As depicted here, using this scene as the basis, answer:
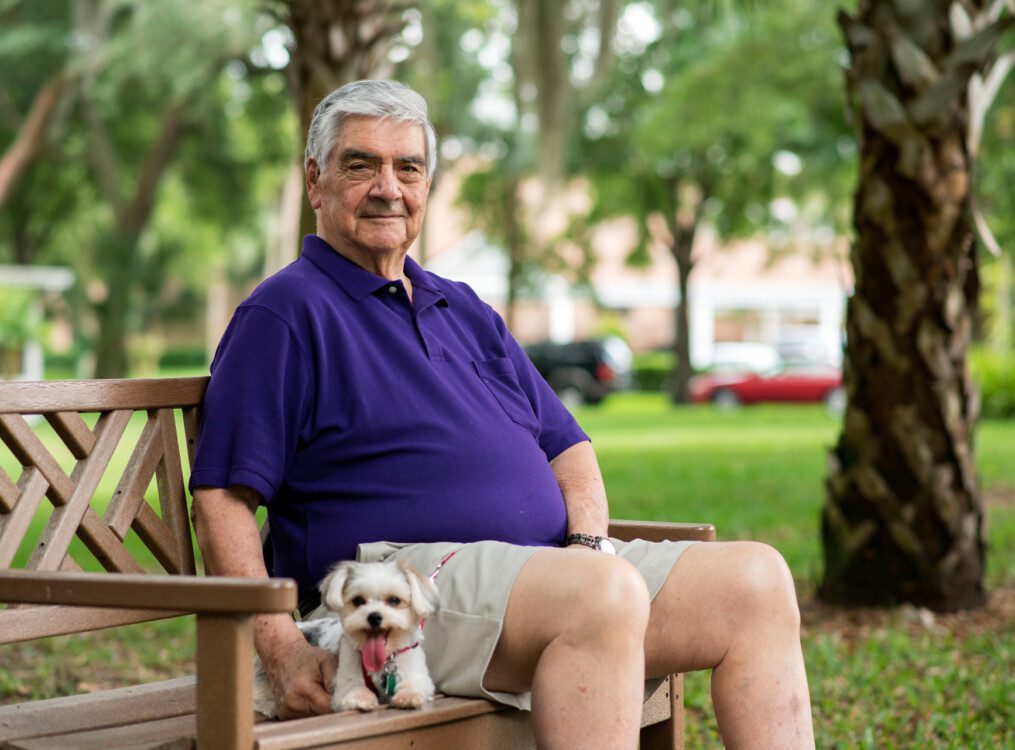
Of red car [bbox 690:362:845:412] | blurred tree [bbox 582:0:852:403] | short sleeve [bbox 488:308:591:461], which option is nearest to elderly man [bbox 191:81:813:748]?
short sleeve [bbox 488:308:591:461]

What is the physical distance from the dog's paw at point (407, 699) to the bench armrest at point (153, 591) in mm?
345

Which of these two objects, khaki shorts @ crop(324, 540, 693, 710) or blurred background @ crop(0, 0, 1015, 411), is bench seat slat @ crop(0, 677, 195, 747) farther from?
blurred background @ crop(0, 0, 1015, 411)

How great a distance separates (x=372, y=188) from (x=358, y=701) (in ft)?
3.60

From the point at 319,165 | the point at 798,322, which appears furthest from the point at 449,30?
the point at 798,322

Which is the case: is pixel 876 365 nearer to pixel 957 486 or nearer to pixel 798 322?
pixel 957 486

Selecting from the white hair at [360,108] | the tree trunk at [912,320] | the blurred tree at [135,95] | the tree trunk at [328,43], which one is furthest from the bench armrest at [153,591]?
the blurred tree at [135,95]

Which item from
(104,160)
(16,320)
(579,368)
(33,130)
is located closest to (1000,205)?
(579,368)

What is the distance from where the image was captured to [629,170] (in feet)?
92.1

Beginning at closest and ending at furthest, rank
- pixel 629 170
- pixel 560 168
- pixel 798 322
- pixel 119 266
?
pixel 560 168
pixel 119 266
pixel 629 170
pixel 798 322

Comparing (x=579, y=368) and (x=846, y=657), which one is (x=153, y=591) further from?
(x=579, y=368)

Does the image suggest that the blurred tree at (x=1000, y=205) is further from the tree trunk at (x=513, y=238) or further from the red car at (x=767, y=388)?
the tree trunk at (x=513, y=238)

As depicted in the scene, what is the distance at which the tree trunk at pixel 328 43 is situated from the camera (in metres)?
6.43

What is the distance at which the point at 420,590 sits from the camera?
2373mm

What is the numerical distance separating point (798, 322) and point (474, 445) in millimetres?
53982
